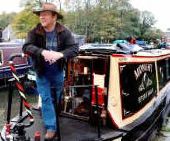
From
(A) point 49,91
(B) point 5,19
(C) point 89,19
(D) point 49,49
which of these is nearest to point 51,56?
(D) point 49,49

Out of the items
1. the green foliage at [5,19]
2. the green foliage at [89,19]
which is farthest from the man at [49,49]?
the green foliage at [5,19]

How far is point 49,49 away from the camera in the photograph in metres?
5.19

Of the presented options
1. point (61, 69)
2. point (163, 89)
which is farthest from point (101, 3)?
point (61, 69)

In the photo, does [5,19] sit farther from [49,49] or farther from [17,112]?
[49,49]

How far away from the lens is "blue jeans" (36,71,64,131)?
207 inches

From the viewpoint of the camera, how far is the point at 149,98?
7.41 meters

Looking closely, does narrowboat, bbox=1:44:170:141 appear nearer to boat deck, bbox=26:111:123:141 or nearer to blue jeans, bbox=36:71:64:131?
boat deck, bbox=26:111:123:141

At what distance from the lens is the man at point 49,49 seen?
16.4 feet

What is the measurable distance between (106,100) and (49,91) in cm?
101

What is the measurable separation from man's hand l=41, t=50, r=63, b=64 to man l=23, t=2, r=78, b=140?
2.2 inches

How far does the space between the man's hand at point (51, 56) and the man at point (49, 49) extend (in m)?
0.06

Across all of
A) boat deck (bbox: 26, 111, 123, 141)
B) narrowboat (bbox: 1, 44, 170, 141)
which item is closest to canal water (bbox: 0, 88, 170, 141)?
narrowboat (bbox: 1, 44, 170, 141)

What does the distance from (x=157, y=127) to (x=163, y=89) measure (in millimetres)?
751

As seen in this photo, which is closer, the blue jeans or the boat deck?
the blue jeans
